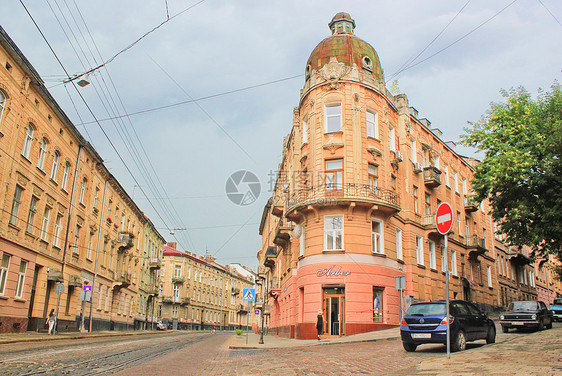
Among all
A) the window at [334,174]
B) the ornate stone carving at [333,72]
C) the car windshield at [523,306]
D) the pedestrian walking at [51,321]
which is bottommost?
the pedestrian walking at [51,321]

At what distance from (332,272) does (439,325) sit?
11979mm

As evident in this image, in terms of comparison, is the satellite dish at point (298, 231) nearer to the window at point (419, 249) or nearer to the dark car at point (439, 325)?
the window at point (419, 249)

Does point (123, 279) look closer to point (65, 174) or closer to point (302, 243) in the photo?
point (65, 174)

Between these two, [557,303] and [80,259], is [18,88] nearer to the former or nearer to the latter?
[80,259]

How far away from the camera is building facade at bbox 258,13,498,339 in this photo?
25.2 metres

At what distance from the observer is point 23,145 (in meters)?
24.4

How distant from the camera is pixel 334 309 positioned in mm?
25109

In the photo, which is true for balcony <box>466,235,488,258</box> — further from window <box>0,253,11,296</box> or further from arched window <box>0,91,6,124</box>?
arched window <box>0,91,6,124</box>

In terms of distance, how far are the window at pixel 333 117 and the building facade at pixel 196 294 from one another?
52.8 m

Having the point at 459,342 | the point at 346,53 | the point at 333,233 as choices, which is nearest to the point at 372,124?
the point at 346,53

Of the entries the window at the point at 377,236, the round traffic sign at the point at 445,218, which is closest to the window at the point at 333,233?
the window at the point at 377,236

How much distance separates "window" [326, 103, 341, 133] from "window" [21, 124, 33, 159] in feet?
54.3

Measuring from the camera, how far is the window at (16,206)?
2361cm

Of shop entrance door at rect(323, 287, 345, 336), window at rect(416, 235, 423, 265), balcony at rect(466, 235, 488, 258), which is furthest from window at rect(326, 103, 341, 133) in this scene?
balcony at rect(466, 235, 488, 258)
